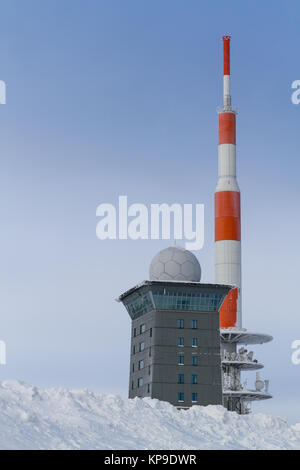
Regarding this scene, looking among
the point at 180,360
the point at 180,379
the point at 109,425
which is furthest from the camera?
the point at 180,360

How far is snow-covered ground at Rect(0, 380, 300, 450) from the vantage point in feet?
189

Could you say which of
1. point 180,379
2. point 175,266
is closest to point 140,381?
point 180,379

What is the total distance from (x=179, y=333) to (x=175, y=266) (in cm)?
805

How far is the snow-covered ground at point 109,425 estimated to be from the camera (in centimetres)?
5750

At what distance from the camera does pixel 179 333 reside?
109062 millimetres

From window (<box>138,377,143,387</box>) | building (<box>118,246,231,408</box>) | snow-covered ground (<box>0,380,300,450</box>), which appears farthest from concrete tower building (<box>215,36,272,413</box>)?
snow-covered ground (<box>0,380,300,450</box>)

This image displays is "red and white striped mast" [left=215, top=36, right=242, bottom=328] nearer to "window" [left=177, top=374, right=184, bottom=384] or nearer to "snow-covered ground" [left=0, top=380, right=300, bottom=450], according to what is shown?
"window" [left=177, top=374, right=184, bottom=384]

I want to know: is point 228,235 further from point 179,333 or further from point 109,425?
point 109,425

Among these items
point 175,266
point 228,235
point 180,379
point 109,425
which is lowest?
point 109,425

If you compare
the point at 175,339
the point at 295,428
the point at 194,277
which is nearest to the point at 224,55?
the point at 194,277

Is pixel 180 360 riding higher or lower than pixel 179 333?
lower

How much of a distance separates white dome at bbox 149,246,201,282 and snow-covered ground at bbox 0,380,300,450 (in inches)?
1456

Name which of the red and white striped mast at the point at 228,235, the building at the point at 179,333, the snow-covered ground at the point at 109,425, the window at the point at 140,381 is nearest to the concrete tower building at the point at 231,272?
the red and white striped mast at the point at 228,235
